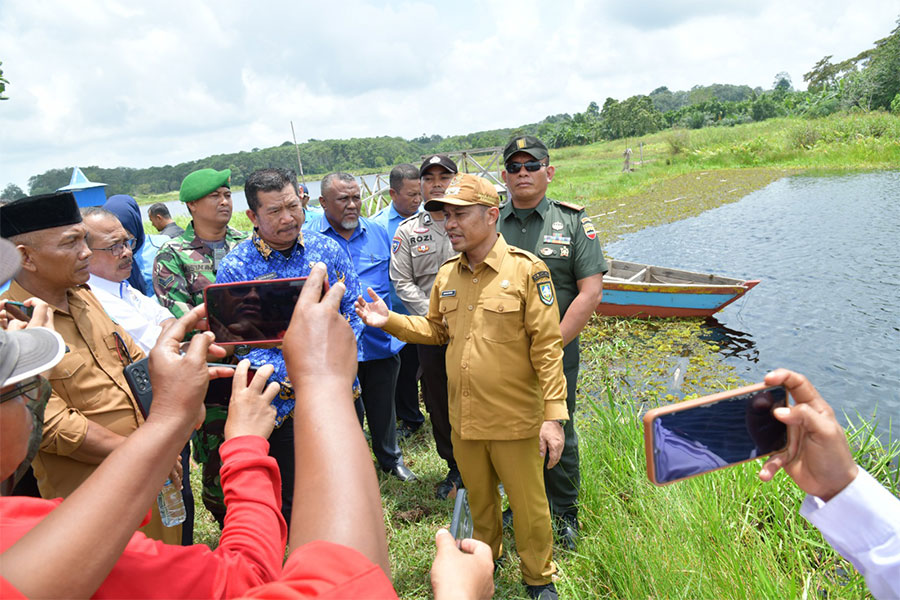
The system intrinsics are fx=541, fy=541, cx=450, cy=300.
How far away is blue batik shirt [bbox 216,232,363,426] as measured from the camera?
258 cm

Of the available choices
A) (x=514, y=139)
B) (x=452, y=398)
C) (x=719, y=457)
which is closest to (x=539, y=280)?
(x=452, y=398)

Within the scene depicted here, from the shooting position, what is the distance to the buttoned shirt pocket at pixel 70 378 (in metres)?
1.98

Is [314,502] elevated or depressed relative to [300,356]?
depressed

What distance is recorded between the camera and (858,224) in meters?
12.8

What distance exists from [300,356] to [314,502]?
219 millimetres

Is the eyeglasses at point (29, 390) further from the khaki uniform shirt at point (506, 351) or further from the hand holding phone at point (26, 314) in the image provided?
the khaki uniform shirt at point (506, 351)

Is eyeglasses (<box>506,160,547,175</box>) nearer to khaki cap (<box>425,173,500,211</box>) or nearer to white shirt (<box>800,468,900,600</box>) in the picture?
khaki cap (<box>425,173,500,211</box>)

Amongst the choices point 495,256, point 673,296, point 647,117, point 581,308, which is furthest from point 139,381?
point 647,117

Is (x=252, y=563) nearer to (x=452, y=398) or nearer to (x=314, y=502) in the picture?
(x=314, y=502)

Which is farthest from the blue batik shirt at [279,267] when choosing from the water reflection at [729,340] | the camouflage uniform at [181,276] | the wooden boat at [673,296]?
the water reflection at [729,340]

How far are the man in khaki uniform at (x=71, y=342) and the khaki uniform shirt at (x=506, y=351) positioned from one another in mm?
1268

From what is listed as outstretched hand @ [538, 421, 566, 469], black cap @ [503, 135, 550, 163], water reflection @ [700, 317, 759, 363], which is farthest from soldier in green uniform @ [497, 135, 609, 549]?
water reflection @ [700, 317, 759, 363]

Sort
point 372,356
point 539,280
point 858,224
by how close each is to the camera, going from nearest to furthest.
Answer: point 539,280
point 372,356
point 858,224

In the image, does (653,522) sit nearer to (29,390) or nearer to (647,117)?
(29,390)
